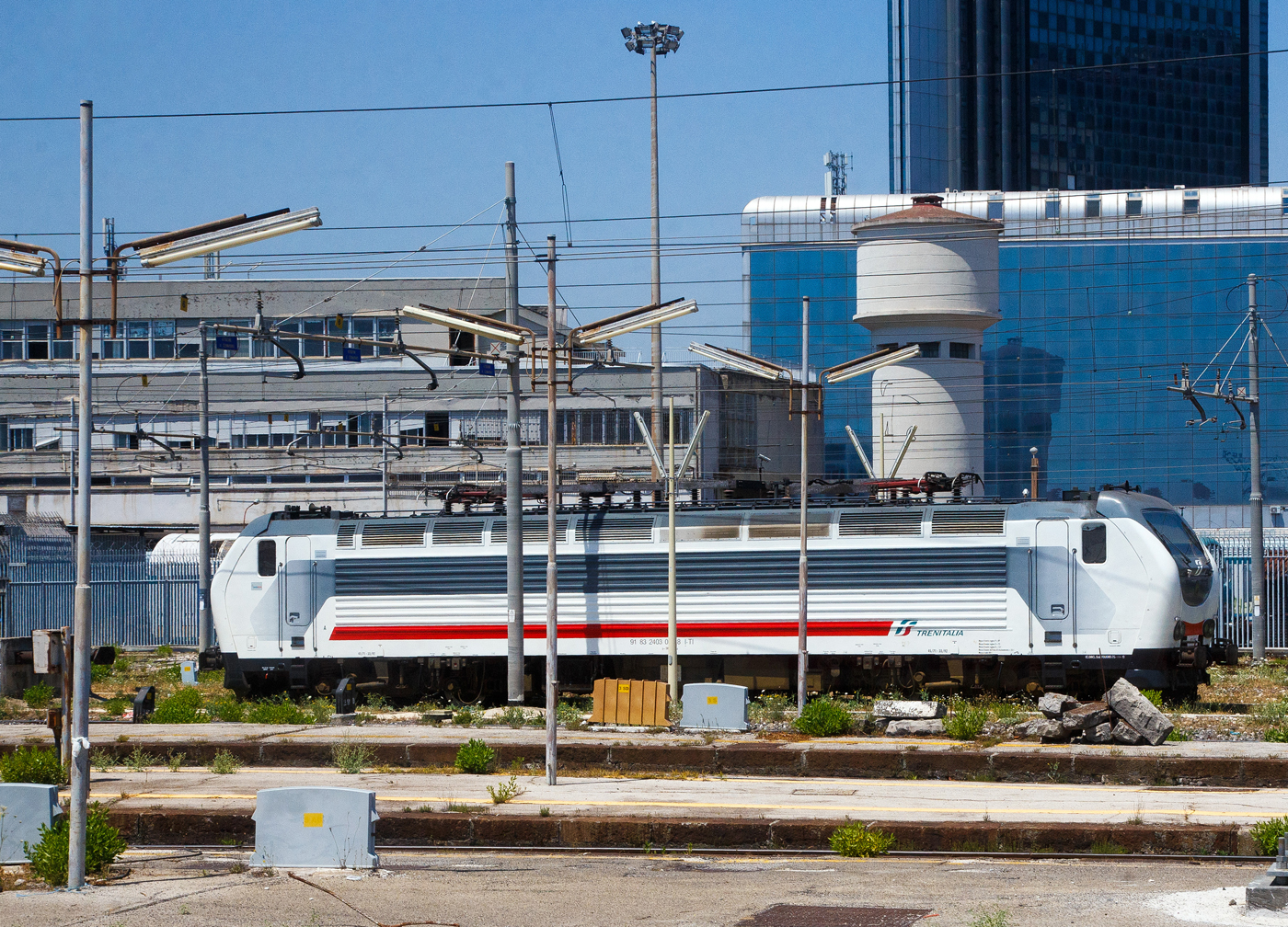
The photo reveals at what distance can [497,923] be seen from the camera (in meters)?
11.3

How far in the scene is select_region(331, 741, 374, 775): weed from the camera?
67.1ft

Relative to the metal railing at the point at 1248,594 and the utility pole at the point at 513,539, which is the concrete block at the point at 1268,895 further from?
the metal railing at the point at 1248,594

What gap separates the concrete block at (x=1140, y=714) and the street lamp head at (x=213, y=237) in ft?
45.1

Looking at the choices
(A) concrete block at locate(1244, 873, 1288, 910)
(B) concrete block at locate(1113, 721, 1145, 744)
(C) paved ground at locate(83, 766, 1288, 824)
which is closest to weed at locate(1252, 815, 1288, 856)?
(C) paved ground at locate(83, 766, 1288, 824)

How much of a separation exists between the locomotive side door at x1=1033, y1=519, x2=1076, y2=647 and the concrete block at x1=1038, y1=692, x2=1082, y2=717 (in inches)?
126

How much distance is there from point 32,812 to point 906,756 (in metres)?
11.1

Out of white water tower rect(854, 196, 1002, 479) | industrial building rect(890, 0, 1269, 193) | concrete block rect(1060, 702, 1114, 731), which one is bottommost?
concrete block rect(1060, 702, 1114, 731)

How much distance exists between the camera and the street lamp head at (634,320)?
71.9ft

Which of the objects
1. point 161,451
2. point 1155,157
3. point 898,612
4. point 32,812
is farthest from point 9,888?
point 1155,157

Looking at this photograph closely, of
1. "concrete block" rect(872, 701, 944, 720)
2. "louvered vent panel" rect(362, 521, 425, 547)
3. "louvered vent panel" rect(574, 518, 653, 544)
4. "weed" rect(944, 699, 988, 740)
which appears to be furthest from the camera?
"louvered vent panel" rect(362, 521, 425, 547)

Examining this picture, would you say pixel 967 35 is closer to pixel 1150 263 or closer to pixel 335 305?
pixel 1150 263

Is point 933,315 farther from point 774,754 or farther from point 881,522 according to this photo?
point 774,754

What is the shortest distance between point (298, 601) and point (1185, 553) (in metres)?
16.8

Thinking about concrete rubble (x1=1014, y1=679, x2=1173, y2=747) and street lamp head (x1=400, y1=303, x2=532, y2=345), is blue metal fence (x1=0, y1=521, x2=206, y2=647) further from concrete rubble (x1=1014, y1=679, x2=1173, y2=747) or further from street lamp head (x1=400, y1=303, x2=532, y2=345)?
concrete rubble (x1=1014, y1=679, x2=1173, y2=747)
